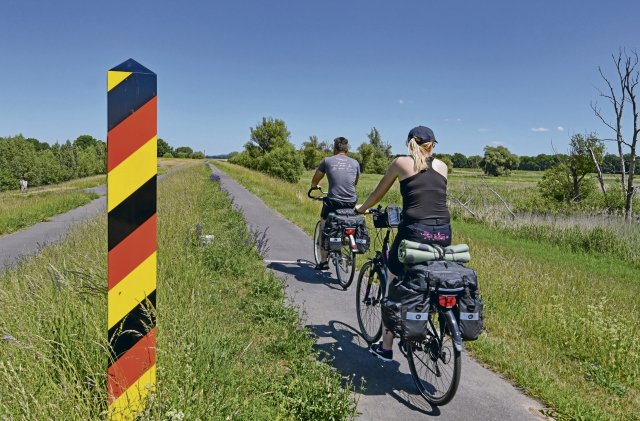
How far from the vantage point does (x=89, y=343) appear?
2.60 meters

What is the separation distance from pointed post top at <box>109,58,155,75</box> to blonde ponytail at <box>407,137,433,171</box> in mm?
2140

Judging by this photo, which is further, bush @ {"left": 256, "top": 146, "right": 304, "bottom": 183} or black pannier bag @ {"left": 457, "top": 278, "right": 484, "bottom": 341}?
bush @ {"left": 256, "top": 146, "right": 304, "bottom": 183}

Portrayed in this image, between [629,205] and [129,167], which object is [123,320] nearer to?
[129,167]

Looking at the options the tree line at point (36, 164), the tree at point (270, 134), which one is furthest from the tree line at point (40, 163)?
the tree at point (270, 134)

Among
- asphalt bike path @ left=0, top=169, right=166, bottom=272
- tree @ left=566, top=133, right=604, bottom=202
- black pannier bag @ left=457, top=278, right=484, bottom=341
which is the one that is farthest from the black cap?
tree @ left=566, top=133, right=604, bottom=202

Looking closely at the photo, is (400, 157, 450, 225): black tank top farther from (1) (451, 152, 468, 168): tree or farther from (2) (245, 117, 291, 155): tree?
(1) (451, 152, 468, 168): tree

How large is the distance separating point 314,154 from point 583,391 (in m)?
84.4

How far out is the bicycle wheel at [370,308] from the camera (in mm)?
4172

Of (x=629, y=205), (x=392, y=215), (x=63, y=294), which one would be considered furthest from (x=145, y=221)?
(x=629, y=205)

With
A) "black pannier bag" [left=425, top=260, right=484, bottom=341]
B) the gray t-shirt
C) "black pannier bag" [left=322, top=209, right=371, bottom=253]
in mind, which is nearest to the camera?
"black pannier bag" [left=425, top=260, right=484, bottom=341]

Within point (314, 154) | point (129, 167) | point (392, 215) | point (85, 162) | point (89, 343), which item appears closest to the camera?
point (129, 167)

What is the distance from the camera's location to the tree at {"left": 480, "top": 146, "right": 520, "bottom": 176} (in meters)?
103

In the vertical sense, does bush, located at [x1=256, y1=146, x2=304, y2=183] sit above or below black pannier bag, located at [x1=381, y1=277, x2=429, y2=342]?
above

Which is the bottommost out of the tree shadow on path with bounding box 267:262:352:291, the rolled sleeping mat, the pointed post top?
the tree shadow on path with bounding box 267:262:352:291
